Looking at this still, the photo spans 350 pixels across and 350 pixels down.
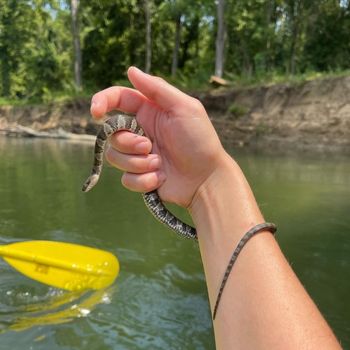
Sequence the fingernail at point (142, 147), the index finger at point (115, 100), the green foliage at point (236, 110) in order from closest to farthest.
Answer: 1. the index finger at point (115, 100)
2. the fingernail at point (142, 147)
3. the green foliage at point (236, 110)

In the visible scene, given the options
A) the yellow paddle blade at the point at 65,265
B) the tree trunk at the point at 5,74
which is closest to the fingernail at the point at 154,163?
the yellow paddle blade at the point at 65,265

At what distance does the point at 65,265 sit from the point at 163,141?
4.00m

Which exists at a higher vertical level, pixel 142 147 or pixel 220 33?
pixel 220 33

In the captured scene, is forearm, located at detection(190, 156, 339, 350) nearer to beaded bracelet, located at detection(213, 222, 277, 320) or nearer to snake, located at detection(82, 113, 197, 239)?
beaded bracelet, located at detection(213, 222, 277, 320)

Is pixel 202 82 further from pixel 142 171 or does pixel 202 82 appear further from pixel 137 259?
pixel 142 171

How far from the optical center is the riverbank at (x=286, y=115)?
2414cm

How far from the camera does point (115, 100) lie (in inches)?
114

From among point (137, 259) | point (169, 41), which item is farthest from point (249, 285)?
point (169, 41)

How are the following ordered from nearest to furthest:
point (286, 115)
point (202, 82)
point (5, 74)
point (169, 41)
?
point (286, 115), point (202, 82), point (169, 41), point (5, 74)

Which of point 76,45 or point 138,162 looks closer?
point 138,162

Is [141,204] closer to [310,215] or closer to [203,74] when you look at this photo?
[310,215]

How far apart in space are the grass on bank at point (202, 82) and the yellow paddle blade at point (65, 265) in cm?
2160

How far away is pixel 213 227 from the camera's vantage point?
2598mm

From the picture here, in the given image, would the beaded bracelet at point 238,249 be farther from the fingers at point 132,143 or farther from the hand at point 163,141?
the fingers at point 132,143
